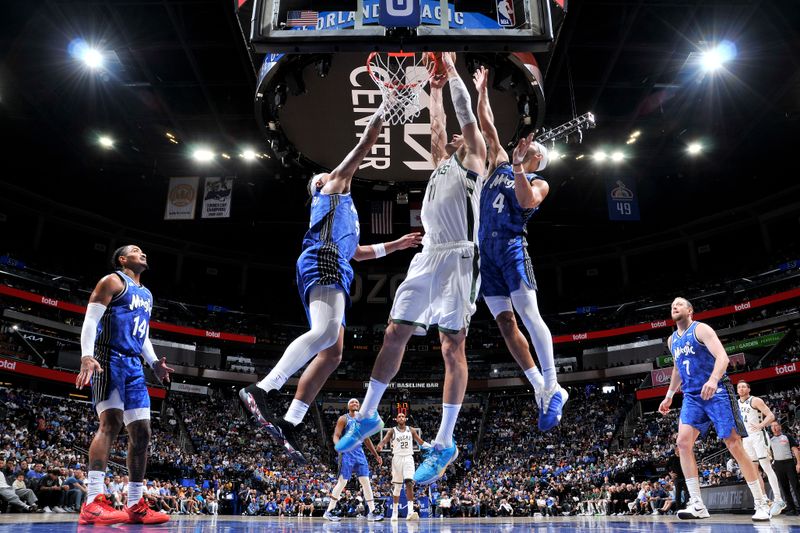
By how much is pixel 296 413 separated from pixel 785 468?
889 centimetres

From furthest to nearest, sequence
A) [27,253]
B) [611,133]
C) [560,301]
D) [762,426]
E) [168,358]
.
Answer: [560,301] → [168,358] → [27,253] → [611,133] → [762,426]

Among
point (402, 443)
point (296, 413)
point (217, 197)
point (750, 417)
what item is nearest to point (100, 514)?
point (296, 413)

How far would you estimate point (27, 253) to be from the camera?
29.3 m

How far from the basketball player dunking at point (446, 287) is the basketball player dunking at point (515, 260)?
13.8 inches

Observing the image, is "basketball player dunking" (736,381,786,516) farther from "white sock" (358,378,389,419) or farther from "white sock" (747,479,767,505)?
"white sock" (358,378,389,419)

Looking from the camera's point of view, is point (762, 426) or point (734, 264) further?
point (734, 264)

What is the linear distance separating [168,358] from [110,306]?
31.4 metres

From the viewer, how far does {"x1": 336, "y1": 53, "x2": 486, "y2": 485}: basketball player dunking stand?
13.6 feet

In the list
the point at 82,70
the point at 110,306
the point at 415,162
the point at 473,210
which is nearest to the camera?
the point at 473,210

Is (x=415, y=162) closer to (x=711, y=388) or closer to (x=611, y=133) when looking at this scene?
(x=711, y=388)

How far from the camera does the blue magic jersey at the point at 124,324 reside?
5.13 meters

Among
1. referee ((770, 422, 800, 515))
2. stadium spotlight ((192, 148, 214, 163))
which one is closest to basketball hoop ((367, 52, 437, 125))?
referee ((770, 422, 800, 515))

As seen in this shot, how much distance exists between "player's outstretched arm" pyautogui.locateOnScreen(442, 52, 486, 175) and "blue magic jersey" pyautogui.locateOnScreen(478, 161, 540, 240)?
395 mm

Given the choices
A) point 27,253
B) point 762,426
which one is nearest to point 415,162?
point 762,426
